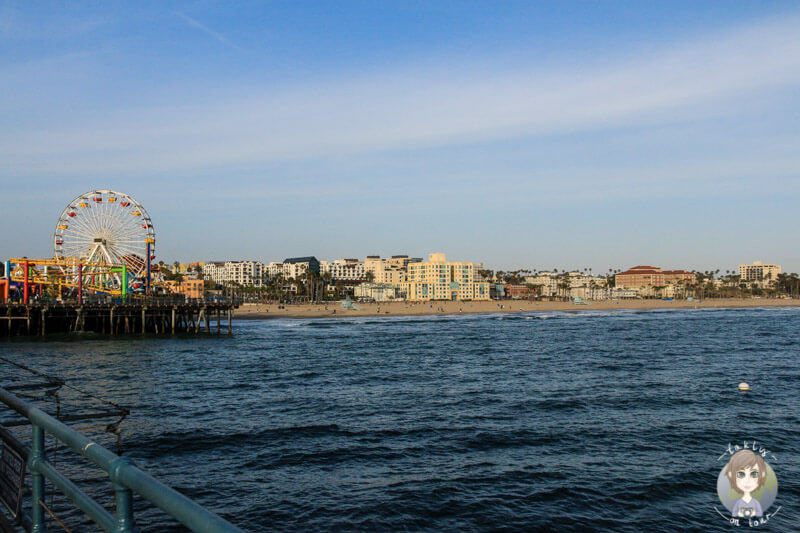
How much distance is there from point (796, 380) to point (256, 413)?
84.8 ft

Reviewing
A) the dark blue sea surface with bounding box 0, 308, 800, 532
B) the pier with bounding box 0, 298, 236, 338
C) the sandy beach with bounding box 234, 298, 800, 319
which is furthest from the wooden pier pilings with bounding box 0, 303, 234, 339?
the sandy beach with bounding box 234, 298, 800, 319

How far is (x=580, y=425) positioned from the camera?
861 inches

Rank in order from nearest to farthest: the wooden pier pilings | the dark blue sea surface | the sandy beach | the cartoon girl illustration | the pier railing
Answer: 1. the pier railing
2. the dark blue sea surface
3. the cartoon girl illustration
4. the wooden pier pilings
5. the sandy beach

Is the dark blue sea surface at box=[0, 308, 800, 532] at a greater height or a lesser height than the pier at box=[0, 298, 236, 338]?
lesser

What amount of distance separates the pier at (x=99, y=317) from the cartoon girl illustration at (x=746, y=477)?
56204 millimetres

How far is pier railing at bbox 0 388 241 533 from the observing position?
8.19 ft

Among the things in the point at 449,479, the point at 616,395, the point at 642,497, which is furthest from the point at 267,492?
the point at 616,395

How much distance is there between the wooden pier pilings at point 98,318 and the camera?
62781mm

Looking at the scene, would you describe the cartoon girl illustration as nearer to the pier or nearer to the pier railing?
the pier railing

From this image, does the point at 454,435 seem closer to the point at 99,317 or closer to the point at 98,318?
the point at 99,317

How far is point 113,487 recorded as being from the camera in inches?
119

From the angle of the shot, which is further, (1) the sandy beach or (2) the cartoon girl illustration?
(1) the sandy beach

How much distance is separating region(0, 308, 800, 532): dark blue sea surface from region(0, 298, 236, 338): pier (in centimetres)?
2254

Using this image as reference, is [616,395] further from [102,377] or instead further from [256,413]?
[102,377]
